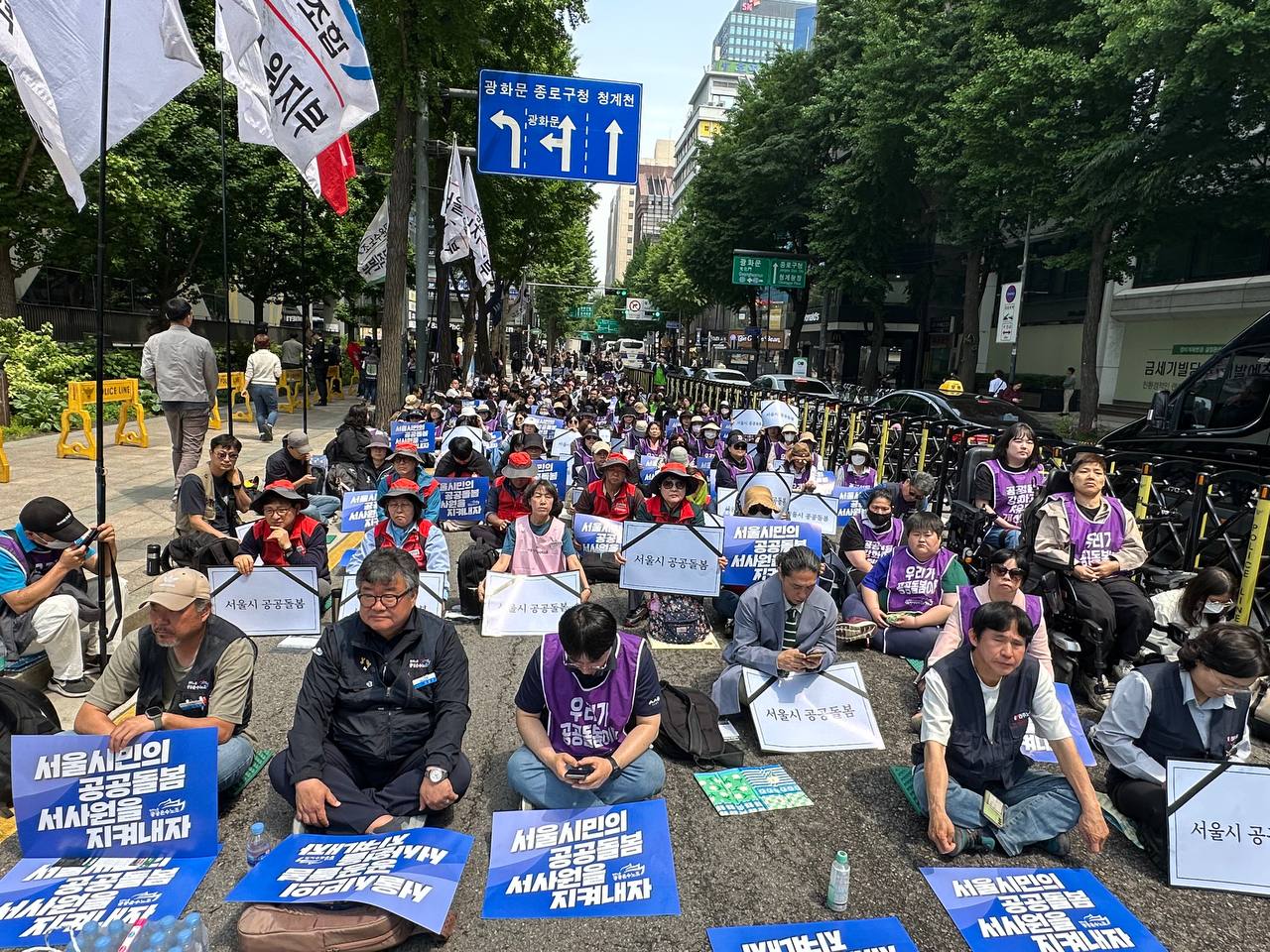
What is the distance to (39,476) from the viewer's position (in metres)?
11.0

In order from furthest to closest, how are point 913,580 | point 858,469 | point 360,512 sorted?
point 858,469 → point 360,512 → point 913,580

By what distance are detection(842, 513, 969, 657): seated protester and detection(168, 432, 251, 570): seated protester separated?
5678 mm

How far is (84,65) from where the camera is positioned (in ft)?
17.0

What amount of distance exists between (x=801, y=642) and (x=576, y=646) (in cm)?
212

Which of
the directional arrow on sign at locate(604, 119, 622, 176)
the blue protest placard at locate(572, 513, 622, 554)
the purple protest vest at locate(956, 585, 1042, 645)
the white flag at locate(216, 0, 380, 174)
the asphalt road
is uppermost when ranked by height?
the directional arrow on sign at locate(604, 119, 622, 176)

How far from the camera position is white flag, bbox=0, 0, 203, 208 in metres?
4.91

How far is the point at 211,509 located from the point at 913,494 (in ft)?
22.4

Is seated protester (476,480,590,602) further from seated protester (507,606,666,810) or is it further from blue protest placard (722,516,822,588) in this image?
seated protester (507,606,666,810)

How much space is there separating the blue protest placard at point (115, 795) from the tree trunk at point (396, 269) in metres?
12.1

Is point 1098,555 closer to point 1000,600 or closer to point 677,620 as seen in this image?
point 1000,600

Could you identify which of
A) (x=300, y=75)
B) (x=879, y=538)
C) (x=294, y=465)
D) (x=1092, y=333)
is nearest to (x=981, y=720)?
(x=879, y=538)

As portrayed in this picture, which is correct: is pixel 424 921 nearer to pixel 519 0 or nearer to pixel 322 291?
pixel 519 0

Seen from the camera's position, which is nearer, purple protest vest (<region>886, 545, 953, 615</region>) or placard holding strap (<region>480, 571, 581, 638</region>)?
purple protest vest (<region>886, 545, 953, 615</region>)

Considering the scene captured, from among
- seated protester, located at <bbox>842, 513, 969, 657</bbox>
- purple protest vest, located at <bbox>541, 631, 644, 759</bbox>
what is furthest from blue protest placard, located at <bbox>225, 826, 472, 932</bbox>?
seated protester, located at <bbox>842, 513, 969, 657</bbox>
